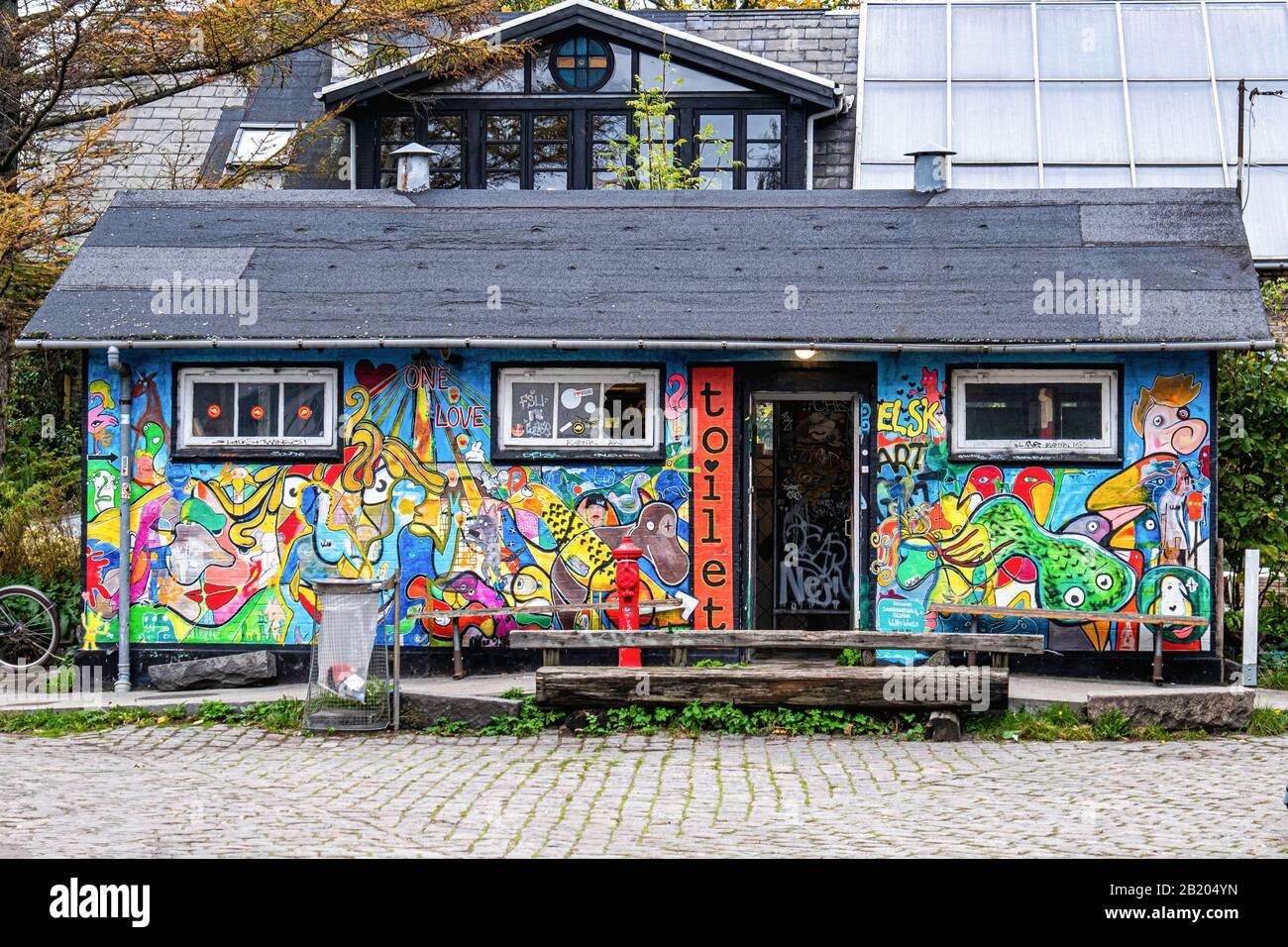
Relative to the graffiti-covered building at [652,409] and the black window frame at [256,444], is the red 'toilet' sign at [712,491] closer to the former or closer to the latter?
the graffiti-covered building at [652,409]

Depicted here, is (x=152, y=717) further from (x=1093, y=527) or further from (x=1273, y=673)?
(x=1273, y=673)

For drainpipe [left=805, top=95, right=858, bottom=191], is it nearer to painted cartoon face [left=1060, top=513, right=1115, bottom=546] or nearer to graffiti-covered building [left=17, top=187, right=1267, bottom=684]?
graffiti-covered building [left=17, top=187, right=1267, bottom=684]

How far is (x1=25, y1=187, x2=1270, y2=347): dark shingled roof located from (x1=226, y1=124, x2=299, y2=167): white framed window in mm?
9348

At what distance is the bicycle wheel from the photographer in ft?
45.7

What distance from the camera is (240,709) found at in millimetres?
12250

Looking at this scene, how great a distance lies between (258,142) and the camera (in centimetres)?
2488

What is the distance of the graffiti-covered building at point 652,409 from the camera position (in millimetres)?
12836

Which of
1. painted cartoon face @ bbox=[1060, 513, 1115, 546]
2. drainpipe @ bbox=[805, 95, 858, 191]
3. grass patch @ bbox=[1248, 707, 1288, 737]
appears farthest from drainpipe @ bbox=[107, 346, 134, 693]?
drainpipe @ bbox=[805, 95, 858, 191]

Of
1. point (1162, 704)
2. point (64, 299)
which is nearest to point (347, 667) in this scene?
point (64, 299)

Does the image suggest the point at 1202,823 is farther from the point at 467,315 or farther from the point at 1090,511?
the point at 467,315

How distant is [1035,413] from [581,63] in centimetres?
1157
